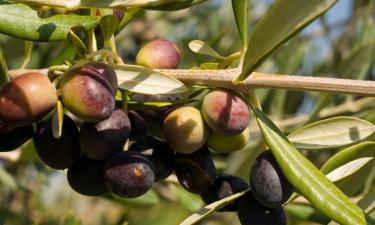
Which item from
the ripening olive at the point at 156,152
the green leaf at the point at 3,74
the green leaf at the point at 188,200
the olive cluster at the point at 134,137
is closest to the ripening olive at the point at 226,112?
the olive cluster at the point at 134,137

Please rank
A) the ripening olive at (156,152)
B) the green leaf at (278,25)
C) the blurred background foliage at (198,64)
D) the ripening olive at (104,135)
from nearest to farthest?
the green leaf at (278,25), the ripening olive at (104,135), the ripening olive at (156,152), the blurred background foliage at (198,64)

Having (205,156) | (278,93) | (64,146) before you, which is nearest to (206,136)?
(205,156)

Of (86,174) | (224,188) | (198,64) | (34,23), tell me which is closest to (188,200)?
(198,64)

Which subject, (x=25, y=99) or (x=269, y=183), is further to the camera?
(x=269, y=183)

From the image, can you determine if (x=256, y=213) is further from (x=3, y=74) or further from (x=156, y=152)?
(x=3, y=74)

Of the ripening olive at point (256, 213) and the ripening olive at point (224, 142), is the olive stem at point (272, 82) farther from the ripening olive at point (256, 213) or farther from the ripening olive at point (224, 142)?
the ripening olive at point (256, 213)

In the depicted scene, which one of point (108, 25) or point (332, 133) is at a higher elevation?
point (108, 25)

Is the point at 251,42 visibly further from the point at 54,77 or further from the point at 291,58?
the point at 291,58
